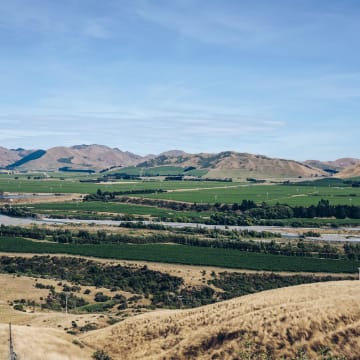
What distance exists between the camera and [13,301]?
203ft

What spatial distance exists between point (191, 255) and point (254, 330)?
54.9 meters

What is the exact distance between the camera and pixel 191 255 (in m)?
91.5

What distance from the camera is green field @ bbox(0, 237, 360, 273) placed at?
272 ft

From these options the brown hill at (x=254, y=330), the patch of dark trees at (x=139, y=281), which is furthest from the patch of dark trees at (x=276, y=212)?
the brown hill at (x=254, y=330)

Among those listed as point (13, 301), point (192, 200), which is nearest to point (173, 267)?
point (13, 301)

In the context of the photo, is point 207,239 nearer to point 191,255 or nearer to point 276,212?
point 191,255

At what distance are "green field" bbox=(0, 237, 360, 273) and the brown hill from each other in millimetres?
39651

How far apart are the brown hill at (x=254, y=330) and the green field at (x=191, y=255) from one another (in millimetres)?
39651

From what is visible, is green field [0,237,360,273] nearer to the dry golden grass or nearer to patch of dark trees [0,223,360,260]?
patch of dark trees [0,223,360,260]

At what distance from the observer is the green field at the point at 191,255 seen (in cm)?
8300

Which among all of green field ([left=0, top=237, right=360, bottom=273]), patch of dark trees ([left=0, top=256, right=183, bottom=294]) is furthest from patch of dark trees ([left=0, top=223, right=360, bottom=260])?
patch of dark trees ([left=0, top=256, right=183, bottom=294])

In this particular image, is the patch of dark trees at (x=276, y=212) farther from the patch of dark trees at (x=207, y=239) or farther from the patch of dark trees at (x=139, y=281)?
the patch of dark trees at (x=139, y=281)

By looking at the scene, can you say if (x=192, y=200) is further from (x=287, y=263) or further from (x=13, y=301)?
(x=13, y=301)

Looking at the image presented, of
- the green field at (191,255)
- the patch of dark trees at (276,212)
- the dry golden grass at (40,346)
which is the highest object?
the patch of dark trees at (276,212)
